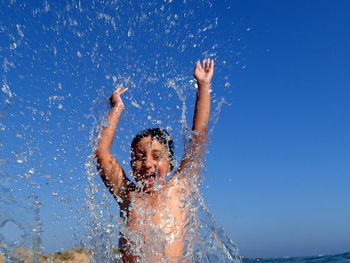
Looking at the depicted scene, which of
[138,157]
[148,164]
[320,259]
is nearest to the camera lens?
[148,164]

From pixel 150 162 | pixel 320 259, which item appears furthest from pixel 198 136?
pixel 320 259

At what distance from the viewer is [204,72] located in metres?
4.40

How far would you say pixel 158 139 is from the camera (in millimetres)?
4117

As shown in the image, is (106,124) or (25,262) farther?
(106,124)

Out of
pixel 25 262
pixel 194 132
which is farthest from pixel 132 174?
pixel 25 262

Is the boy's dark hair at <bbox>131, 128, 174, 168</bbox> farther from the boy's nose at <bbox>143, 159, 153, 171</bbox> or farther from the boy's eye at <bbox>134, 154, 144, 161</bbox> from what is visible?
the boy's nose at <bbox>143, 159, 153, 171</bbox>

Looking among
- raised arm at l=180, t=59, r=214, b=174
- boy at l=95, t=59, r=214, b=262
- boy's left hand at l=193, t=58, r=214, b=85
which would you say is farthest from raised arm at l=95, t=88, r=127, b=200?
boy's left hand at l=193, t=58, r=214, b=85

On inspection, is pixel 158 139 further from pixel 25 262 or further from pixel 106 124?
pixel 25 262

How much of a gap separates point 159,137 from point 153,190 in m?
0.60

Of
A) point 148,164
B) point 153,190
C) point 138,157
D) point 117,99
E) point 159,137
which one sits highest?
point 117,99

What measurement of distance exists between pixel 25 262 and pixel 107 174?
1.19 m

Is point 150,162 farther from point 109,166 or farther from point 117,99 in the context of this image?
point 117,99

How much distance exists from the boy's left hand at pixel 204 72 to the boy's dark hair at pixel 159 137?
69 centimetres

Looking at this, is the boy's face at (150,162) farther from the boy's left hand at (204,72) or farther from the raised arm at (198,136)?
the boy's left hand at (204,72)
